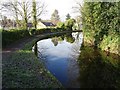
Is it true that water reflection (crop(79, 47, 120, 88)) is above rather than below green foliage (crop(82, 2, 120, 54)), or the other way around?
below

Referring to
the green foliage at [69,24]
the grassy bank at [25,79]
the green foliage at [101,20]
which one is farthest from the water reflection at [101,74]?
the green foliage at [69,24]

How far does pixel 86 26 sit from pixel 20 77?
21165mm

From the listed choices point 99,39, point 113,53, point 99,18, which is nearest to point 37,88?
point 113,53

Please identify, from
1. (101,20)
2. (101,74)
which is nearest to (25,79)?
(101,74)

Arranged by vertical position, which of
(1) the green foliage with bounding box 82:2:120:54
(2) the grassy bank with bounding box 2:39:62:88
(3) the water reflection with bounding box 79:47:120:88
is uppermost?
(1) the green foliage with bounding box 82:2:120:54

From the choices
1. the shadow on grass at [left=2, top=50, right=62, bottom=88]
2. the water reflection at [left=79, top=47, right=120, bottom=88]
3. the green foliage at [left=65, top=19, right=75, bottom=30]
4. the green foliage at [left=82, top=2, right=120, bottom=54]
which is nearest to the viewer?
the shadow on grass at [left=2, top=50, right=62, bottom=88]

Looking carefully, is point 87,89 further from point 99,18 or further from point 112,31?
point 99,18

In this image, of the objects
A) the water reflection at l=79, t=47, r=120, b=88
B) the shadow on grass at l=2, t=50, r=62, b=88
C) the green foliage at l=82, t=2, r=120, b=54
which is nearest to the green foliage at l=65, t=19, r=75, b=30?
the green foliage at l=82, t=2, r=120, b=54

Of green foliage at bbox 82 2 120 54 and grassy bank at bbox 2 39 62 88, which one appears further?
green foliage at bbox 82 2 120 54

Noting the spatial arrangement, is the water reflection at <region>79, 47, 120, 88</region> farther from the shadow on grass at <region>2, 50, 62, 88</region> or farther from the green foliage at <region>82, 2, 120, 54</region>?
the green foliage at <region>82, 2, 120, 54</region>

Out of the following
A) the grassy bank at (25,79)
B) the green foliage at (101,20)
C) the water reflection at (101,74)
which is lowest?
the water reflection at (101,74)

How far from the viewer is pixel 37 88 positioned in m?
8.80

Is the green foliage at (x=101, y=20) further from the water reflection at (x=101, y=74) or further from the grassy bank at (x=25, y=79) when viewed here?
the grassy bank at (x=25, y=79)

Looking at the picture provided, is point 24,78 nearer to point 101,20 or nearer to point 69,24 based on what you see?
point 101,20
